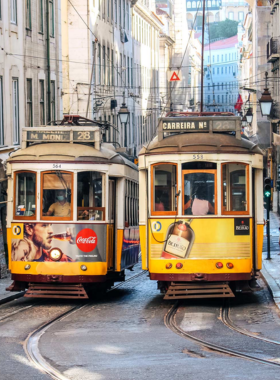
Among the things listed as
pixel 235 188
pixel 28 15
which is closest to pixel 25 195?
pixel 235 188

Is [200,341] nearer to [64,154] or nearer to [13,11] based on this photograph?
[64,154]

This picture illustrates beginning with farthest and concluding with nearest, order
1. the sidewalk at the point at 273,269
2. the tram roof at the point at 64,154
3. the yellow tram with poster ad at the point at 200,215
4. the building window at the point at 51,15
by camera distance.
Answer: the building window at the point at 51,15
the sidewalk at the point at 273,269
the tram roof at the point at 64,154
the yellow tram with poster ad at the point at 200,215

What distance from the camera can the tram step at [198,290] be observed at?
1474 cm

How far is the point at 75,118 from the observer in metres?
17.9

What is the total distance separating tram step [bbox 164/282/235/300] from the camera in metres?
14.7

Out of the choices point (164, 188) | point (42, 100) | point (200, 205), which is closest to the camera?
point (200, 205)

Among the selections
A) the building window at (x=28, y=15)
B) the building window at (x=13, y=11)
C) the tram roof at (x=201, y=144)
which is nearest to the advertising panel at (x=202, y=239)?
the tram roof at (x=201, y=144)

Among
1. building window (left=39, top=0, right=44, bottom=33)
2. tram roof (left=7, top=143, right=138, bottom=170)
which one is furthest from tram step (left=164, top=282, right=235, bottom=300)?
building window (left=39, top=0, right=44, bottom=33)

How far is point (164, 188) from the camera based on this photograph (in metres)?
14.9

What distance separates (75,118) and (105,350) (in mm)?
8097

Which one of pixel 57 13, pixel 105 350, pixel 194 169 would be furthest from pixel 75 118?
pixel 57 13

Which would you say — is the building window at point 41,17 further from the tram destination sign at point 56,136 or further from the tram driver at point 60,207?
the tram driver at point 60,207

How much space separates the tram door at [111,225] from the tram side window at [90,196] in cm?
27

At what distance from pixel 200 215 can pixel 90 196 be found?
2124mm
